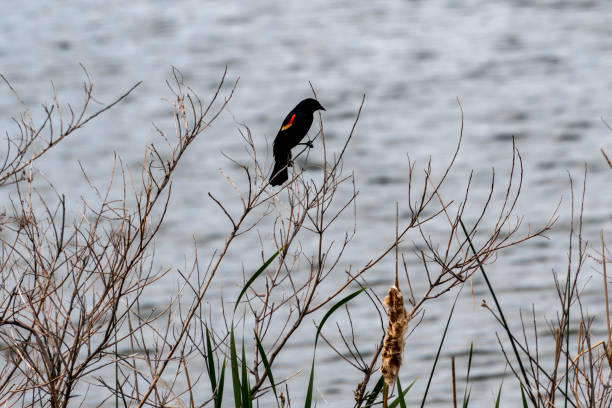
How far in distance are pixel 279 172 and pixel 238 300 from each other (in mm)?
522

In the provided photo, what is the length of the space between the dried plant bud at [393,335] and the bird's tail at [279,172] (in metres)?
0.86

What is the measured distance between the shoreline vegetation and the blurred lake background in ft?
0.66

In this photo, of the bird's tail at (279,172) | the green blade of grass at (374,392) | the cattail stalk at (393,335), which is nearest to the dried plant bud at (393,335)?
the cattail stalk at (393,335)

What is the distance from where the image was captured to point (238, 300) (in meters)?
3.55

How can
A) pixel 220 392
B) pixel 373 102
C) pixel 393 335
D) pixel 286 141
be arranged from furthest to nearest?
1. pixel 373 102
2. pixel 286 141
3. pixel 220 392
4. pixel 393 335

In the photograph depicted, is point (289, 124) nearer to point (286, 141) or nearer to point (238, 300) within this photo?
point (286, 141)

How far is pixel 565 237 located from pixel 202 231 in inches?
153

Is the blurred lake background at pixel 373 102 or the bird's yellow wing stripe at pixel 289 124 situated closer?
the bird's yellow wing stripe at pixel 289 124

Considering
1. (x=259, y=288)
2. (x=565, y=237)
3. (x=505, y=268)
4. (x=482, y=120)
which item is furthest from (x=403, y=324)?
(x=482, y=120)

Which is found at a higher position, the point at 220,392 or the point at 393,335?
the point at 220,392

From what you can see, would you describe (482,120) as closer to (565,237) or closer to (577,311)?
(565,237)

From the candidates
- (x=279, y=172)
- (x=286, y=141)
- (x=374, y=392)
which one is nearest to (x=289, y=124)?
(x=286, y=141)

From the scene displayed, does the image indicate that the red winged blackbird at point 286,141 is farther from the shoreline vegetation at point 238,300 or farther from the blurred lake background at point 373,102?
the blurred lake background at point 373,102

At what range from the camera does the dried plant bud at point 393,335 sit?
3.11 metres
